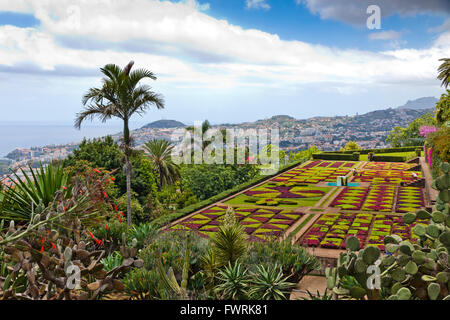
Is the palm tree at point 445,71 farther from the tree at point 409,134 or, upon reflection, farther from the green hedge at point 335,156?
the tree at point 409,134

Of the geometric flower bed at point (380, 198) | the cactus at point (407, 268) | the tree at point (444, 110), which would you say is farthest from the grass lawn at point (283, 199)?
the cactus at point (407, 268)

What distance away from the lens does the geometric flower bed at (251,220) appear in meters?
15.6

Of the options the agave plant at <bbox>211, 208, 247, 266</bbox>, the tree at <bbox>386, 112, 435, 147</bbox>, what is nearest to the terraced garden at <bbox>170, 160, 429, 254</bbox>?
the agave plant at <bbox>211, 208, 247, 266</bbox>

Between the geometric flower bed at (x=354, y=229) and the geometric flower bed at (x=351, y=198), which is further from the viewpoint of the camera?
the geometric flower bed at (x=351, y=198)

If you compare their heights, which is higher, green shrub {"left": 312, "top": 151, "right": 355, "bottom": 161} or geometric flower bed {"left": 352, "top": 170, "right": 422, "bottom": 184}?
green shrub {"left": 312, "top": 151, "right": 355, "bottom": 161}

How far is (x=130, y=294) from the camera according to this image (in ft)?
18.3

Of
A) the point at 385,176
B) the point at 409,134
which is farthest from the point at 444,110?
the point at 409,134

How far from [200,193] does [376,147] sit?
32766 mm

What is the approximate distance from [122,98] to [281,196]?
42.1ft

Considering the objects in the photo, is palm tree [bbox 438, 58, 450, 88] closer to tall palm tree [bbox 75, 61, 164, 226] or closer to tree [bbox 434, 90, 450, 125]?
tree [bbox 434, 90, 450, 125]

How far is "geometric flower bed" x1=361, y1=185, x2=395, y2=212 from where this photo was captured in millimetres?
19016

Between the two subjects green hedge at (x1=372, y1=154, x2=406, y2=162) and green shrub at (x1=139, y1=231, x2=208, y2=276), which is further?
green hedge at (x1=372, y1=154, x2=406, y2=162)

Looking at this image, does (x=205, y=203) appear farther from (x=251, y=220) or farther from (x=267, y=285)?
(x=267, y=285)
